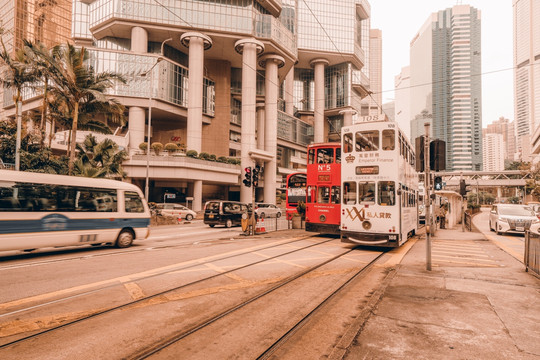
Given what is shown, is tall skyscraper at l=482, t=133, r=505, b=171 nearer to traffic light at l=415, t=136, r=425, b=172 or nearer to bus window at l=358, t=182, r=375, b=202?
bus window at l=358, t=182, r=375, b=202

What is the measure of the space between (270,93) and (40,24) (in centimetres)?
5335

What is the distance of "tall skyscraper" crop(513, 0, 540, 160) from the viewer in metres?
136

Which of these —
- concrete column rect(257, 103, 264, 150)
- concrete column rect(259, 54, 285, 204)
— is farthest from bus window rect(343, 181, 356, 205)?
concrete column rect(257, 103, 264, 150)

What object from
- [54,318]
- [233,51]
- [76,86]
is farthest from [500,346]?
[233,51]

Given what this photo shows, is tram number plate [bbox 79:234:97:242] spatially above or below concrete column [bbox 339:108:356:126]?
below

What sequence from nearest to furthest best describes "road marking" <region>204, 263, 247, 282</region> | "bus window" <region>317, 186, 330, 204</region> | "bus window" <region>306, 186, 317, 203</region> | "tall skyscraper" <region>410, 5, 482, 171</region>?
"road marking" <region>204, 263, 247, 282</region> < "bus window" <region>317, 186, 330, 204</region> < "bus window" <region>306, 186, 317, 203</region> < "tall skyscraper" <region>410, 5, 482, 171</region>

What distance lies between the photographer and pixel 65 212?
10141 millimetres

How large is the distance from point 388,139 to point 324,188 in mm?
4496

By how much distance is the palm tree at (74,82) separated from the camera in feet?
62.7

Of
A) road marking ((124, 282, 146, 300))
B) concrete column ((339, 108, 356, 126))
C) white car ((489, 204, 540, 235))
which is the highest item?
concrete column ((339, 108, 356, 126))

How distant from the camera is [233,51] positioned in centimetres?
5238

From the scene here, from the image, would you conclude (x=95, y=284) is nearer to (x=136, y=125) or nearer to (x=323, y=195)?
(x=323, y=195)

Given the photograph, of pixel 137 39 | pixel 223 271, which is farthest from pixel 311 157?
pixel 137 39

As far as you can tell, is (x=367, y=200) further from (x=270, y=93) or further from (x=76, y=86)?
(x=270, y=93)
